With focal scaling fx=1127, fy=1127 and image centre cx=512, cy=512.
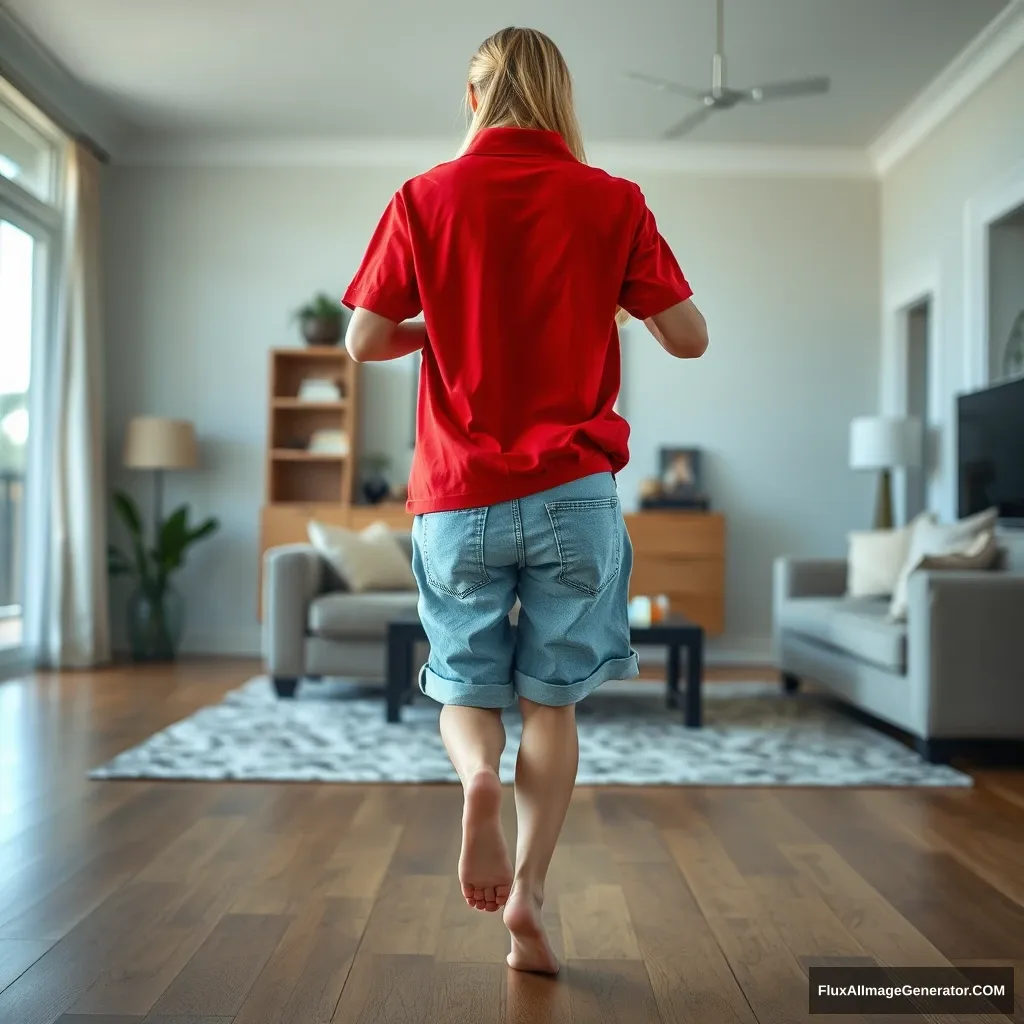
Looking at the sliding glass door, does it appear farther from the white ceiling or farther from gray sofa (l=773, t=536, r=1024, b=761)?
gray sofa (l=773, t=536, r=1024, b=761)

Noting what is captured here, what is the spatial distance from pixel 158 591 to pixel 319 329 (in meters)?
1.66

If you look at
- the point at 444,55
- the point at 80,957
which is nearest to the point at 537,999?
the point at 80,957

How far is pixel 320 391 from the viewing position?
6199 mm

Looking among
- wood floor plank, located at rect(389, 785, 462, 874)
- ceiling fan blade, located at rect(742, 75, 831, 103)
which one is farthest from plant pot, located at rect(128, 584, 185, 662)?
ceiling fan blade, located at rect(742, 75, 831, 103)

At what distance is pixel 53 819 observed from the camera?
2.57 metres

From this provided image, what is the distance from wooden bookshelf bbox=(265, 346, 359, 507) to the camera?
6137 mm

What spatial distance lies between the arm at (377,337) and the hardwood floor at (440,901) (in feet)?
2.89

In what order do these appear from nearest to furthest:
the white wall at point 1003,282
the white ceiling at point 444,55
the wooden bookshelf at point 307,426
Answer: the white ceiling at point 444,55 → the white wall at point 1003,282 → the wooden bookshelf at point 307,426

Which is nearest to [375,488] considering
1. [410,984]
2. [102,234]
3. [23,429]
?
[23,429]

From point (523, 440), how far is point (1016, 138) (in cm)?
410

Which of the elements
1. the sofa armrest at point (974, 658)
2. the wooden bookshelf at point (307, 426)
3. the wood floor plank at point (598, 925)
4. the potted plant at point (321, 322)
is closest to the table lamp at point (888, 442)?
the sofa armrest at point (974, 658)

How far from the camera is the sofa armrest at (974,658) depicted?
3.40m

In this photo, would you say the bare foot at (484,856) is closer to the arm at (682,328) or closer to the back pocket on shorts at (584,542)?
the back pocket on shorts at (584,542)

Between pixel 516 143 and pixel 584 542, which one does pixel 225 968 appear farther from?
pixel 516 143
